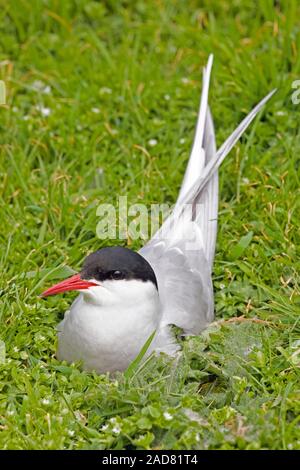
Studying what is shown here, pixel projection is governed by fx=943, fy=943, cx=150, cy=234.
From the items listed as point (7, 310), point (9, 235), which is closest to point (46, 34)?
point (9, 235)

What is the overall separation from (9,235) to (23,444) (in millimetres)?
1412

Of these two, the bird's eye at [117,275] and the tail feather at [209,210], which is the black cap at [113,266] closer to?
the bird's eye at [117,275]

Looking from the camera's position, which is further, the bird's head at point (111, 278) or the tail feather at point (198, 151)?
the tail feather at point (198, 151)

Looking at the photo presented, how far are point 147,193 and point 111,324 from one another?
3.97 ft

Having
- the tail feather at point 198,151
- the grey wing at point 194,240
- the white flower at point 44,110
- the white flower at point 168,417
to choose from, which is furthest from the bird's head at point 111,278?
the white flower at point 44,110

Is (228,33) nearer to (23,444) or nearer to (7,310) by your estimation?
(7,310)

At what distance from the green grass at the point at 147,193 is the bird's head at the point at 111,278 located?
0.30 m

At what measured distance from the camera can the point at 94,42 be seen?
6.02 meters

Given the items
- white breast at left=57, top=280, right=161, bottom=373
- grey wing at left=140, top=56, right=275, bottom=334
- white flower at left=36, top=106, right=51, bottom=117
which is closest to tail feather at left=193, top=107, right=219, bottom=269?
grey wing at left=140, top=56, right=275, bottom=334

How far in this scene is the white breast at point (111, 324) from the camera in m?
3.91

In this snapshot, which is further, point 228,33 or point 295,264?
point 228,33

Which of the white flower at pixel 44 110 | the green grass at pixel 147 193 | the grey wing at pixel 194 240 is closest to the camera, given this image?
the green grass at pixel 147 193

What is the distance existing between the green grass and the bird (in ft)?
0.34

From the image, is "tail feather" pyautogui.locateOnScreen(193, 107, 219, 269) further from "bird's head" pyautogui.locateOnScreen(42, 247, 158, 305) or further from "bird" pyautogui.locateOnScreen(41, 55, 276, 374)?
"bird's head" pyautogui.locateOnScreen(42, 247, 158, 305)
